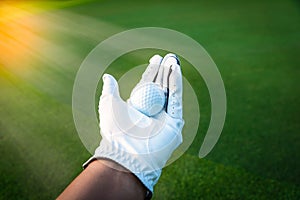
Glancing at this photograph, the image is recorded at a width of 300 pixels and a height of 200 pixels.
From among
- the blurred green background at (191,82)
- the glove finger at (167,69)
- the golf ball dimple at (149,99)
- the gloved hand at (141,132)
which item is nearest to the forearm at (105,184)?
the gloved hand at (141,132)

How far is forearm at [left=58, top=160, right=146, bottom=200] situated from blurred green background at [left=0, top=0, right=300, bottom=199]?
637 mm

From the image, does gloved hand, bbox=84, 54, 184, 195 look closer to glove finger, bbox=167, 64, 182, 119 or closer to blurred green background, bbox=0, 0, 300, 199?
glove finger, bbox=167, 64, 182, 119

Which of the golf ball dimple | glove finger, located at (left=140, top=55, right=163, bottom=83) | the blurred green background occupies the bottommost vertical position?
the blurred green background

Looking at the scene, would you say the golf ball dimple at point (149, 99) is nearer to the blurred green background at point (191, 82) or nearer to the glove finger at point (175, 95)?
the glove finger at point (175, 95)

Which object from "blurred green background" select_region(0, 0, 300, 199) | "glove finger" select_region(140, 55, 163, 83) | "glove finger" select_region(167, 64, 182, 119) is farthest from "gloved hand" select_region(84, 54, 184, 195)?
"blurred green background" select_region(0, 0, 300, 199)

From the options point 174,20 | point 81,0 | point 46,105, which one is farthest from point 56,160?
point 81,0

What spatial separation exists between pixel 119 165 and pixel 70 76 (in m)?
1.91

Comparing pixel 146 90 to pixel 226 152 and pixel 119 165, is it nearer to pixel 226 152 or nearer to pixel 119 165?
pixel 119 165

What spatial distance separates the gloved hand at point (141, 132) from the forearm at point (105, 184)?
0.03 m

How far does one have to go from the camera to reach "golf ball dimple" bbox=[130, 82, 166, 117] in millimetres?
1517

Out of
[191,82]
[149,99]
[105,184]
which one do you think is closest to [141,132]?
[149,99]

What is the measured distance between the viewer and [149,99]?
1.53m

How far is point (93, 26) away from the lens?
4.21 metres

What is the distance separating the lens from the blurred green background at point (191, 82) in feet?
6.37
